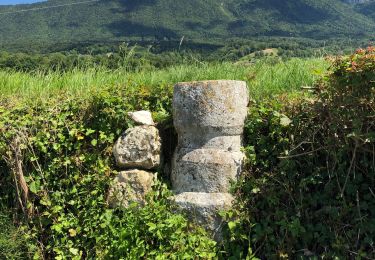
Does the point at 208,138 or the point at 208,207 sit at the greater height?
the point at 208,138

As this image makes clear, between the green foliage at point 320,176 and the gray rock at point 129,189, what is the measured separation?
40.8 inches

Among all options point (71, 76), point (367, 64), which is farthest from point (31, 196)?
point (367, 64)

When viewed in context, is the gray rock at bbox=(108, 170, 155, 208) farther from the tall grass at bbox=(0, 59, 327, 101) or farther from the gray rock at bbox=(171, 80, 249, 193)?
the tall grass at bbox=(0, 59, 327, 101)

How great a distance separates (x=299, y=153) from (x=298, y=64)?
2819 mm

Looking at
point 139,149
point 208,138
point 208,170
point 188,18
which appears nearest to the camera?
point 208,170

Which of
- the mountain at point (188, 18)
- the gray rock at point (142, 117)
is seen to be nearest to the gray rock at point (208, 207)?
the gray rock at point (142, 117)

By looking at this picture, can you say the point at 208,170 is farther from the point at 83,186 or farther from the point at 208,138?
the point at 83,186

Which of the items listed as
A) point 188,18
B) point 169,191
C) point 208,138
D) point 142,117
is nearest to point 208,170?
point 208,138

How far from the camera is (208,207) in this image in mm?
4004

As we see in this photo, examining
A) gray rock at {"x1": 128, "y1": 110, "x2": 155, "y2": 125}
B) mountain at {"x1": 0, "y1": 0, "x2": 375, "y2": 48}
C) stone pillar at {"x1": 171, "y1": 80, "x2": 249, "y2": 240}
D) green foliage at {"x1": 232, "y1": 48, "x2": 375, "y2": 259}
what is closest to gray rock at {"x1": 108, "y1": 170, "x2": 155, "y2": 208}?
stone pillar at {"x1": 171, "y1": 80, "x2": 249, "y2": 240}

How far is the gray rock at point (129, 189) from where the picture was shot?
4273mm

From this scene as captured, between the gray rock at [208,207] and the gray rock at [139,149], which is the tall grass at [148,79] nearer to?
the gray rock at [139,149]

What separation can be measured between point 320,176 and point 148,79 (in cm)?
288

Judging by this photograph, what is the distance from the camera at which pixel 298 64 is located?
21.2 ft
